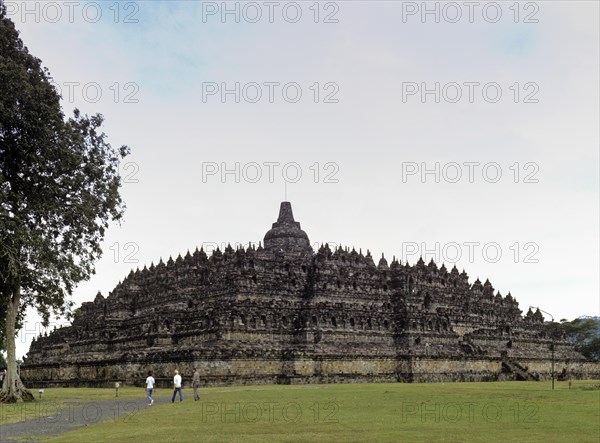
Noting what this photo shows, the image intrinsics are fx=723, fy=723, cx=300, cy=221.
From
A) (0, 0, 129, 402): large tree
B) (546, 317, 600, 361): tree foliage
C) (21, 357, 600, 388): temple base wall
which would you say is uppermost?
(0, 0, 129, 402): large tree

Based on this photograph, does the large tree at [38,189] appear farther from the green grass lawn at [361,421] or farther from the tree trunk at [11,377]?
the green grass lawn at [361,421]

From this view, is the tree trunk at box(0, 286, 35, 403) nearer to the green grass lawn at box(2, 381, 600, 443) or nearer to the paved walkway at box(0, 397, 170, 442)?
the paved walkway at box(0, 397, 170, 442)

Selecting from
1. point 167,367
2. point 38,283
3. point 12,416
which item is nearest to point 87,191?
point 38,283

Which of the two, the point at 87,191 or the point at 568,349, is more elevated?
the point at 87,191

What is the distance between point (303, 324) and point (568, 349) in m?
40.6

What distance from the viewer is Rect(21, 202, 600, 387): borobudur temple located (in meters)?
58.7

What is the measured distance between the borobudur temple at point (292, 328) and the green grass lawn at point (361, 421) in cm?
2389

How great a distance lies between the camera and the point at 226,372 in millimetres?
55125

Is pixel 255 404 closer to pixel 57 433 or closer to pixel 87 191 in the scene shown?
pixel 57 433

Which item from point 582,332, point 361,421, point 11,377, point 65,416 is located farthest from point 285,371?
point 582,332

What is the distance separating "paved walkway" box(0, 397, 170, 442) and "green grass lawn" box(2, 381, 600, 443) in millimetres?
787

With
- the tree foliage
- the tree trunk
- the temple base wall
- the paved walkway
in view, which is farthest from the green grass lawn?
the tree foliage

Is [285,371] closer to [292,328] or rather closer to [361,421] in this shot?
[292,328]

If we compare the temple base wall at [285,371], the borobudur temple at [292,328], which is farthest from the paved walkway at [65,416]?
the borobudur temple at [292,328]
